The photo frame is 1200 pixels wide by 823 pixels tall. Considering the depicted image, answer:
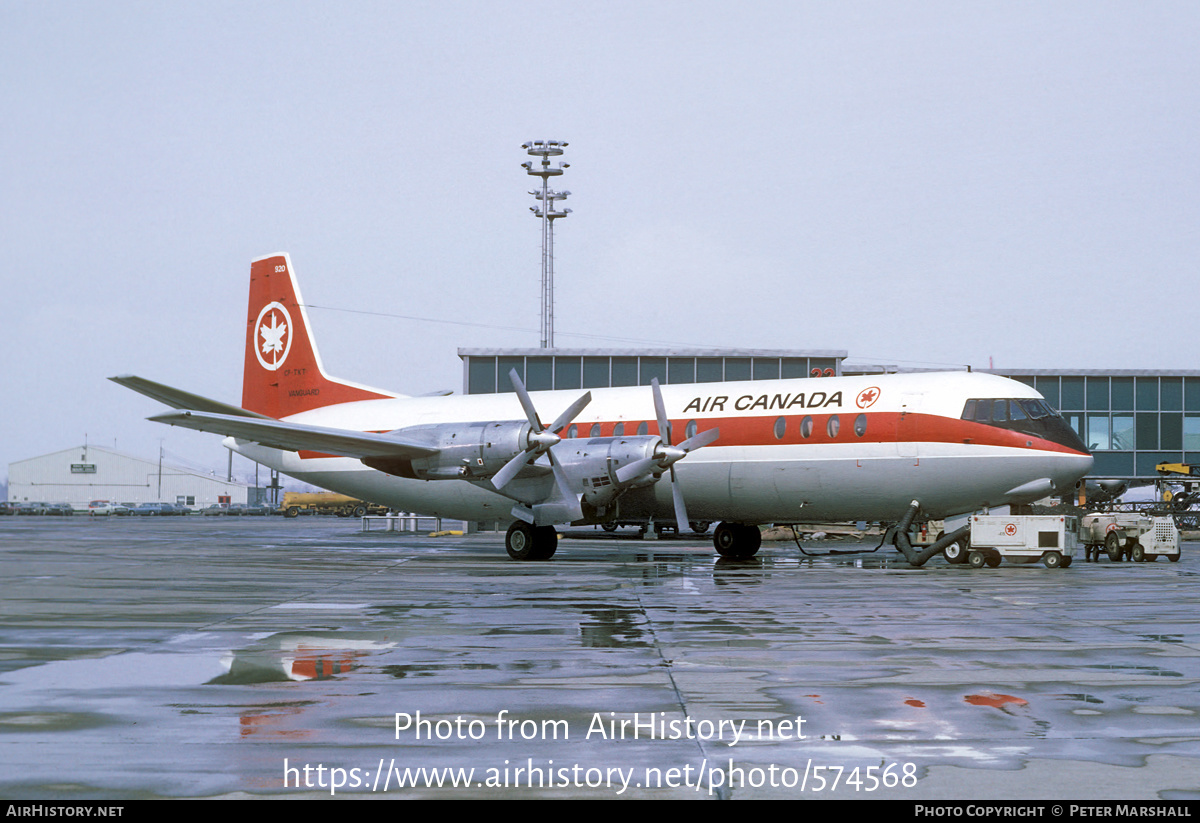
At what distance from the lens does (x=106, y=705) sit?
7957 mm

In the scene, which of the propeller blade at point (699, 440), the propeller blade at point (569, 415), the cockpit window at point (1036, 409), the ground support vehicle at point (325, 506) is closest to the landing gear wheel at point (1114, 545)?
the cockpit window at point (1036, 409)

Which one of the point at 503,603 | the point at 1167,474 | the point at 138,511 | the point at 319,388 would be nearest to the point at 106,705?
the point at 503,603

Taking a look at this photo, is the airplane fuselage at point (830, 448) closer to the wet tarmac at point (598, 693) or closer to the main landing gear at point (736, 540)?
the main landing gear at point (736, 540)

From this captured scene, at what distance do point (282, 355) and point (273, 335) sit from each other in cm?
78

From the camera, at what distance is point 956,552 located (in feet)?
86.9

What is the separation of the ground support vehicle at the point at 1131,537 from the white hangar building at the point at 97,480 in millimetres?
147332

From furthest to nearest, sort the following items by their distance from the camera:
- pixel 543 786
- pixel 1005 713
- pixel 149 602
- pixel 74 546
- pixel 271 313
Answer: pixel 271 313 → pixel 74 546 → pixel 149 602 → pixel 1005 713 → pixel 543 786

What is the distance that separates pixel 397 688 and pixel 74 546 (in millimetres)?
29467

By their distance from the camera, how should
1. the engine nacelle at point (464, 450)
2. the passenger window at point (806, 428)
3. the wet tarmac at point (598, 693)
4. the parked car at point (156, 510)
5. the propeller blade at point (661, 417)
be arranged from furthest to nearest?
1. the parked car at point (156, 510)
2. the engine nacelle at point (464, 450)
3. the propeller blade at point (661, 417)
4. the passenger window at point (806, 428)
5. the wet tarmac at point (598, 693)

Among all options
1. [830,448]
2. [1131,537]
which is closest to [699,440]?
[830,448]

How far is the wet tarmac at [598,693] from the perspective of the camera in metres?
6.04

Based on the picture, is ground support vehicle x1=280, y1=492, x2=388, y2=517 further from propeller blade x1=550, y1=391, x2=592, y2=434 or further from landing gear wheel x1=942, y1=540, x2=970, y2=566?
landing gear wheel x1=942, y1=540, x2=970, y2=566

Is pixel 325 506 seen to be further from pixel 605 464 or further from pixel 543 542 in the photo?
pixel 605 464

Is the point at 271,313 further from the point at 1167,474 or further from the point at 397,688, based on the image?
the point at 1167,474
